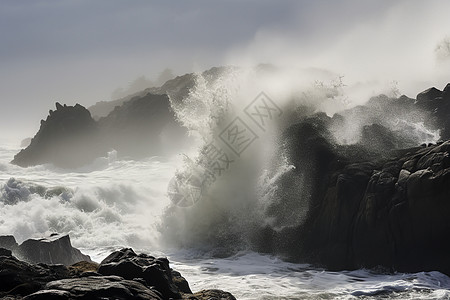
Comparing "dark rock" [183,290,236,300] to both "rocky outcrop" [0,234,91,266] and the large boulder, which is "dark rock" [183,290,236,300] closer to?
the large boulder

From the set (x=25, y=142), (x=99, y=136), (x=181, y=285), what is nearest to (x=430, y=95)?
(x=181, y=285)

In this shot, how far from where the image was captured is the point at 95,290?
12.6 m

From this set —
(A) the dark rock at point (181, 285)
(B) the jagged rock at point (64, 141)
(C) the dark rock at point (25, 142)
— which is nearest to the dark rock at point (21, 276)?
(A) the dark rock at point (181, 285)

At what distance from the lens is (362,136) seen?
29828 mm

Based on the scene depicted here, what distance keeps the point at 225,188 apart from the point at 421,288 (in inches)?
545

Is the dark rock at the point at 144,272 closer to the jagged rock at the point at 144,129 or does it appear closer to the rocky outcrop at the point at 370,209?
the rocky outcrop at the point at 370,209

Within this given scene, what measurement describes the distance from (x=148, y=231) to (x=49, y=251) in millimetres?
11215

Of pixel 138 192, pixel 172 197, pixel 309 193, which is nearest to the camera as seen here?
pixel 309 193

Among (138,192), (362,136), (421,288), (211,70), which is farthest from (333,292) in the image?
(211,70)

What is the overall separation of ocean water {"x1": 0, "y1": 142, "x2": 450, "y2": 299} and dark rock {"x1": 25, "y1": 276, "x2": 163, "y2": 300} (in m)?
7.33

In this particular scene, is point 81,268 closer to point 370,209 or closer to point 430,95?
point 370,209

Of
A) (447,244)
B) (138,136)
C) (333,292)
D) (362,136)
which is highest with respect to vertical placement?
(138,136)

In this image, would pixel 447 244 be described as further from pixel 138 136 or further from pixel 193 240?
pixel 138 136

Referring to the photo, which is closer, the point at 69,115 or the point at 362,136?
the point at 362,136
